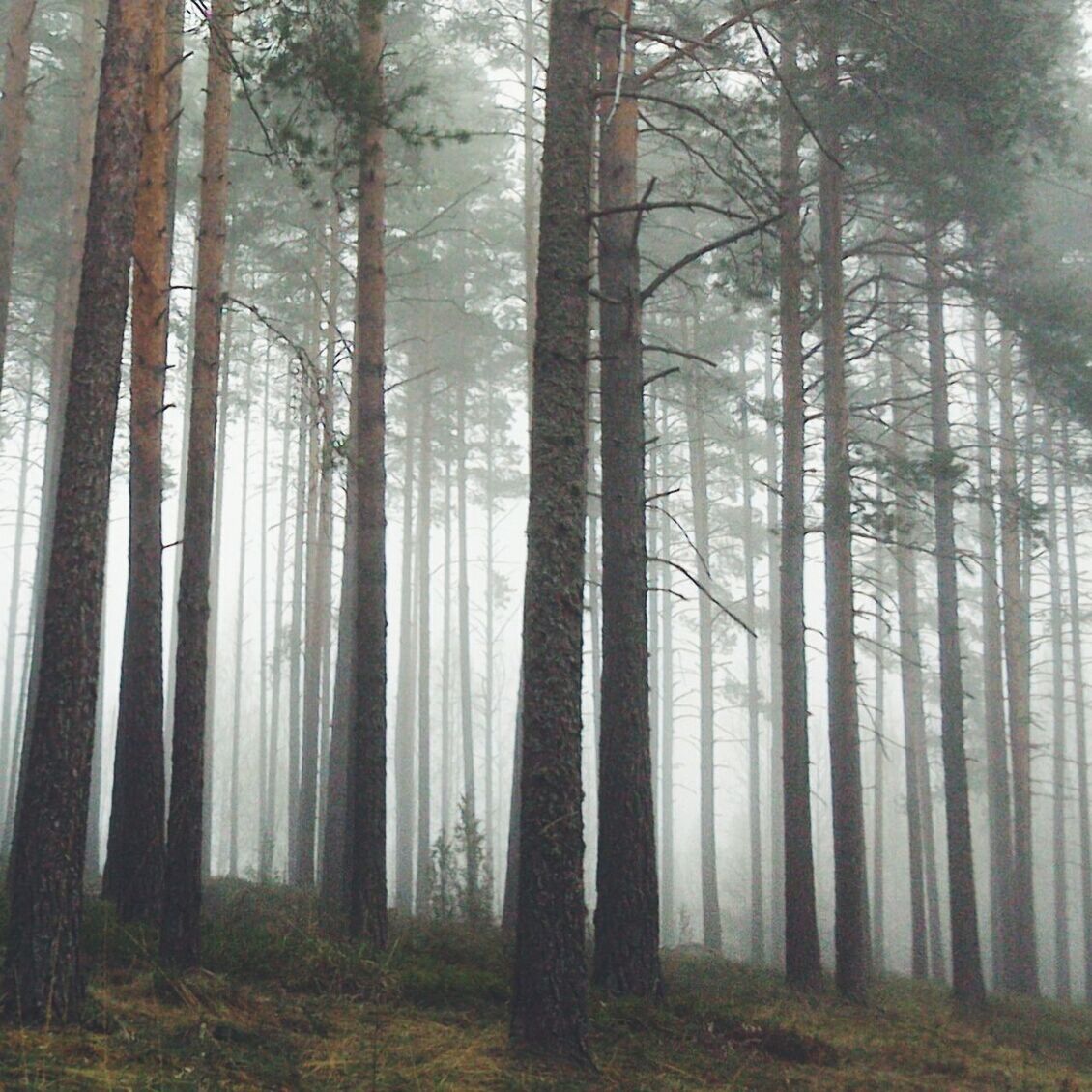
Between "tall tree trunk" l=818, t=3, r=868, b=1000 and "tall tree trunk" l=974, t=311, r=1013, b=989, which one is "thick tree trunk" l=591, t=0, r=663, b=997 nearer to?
"tall tree trunk" l=818, t=3, r=868, b=1000

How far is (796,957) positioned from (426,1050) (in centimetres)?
715

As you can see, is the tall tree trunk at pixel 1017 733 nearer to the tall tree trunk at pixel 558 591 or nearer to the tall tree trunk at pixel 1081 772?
the tall tree trunk at pixel 1081 772

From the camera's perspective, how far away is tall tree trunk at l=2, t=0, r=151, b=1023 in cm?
579

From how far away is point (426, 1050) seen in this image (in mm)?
6352

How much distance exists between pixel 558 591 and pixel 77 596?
110 inches

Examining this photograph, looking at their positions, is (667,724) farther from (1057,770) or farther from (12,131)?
(12,131)

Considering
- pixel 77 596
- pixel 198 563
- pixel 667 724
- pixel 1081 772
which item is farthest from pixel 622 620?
pixel 667 724

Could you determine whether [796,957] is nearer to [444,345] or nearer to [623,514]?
[623,514]

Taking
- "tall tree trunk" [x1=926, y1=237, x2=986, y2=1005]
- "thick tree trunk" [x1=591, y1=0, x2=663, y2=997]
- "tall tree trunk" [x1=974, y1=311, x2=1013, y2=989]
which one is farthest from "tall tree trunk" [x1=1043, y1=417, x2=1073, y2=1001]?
"thick tree trunk" [x1=591, y1=0, x2=663, y2=997]

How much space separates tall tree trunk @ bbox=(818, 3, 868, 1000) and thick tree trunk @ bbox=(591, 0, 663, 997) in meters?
3.21

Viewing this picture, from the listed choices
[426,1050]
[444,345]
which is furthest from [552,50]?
[444,345]

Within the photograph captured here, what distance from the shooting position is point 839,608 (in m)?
13.5

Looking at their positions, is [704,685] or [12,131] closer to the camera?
[12,131]

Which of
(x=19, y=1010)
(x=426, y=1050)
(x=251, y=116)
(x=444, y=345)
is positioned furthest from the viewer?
(x=444, y=345)
